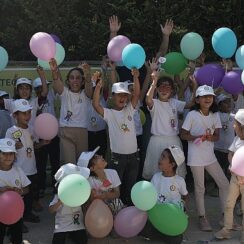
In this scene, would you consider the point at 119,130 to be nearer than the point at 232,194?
No

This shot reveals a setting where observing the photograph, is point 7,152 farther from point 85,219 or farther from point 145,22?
point 145,22

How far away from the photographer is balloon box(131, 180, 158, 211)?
4.64 metres

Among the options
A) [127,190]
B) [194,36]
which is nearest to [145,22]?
[194,36]

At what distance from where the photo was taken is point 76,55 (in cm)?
805

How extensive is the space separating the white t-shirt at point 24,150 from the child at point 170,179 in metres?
1.28

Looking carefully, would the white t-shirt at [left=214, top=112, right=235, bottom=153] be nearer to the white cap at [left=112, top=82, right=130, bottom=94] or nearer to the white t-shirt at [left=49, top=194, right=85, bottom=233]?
the white cap at [left=112, top=82, right=130, bottom=94]

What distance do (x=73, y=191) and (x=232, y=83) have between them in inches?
90.3

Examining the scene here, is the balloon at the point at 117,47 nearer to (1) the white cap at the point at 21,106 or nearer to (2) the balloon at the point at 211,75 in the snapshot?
(2) the balloon at the point at 211,75

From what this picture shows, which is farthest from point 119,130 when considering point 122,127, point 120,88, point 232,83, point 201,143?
point 232,83

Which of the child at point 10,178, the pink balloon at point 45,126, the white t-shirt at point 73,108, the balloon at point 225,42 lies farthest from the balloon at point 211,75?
the child at point 10,178

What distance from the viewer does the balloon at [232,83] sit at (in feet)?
18.5

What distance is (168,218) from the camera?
4770mm

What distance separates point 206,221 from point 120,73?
211 cm

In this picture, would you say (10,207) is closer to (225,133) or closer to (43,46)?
(43,46)
